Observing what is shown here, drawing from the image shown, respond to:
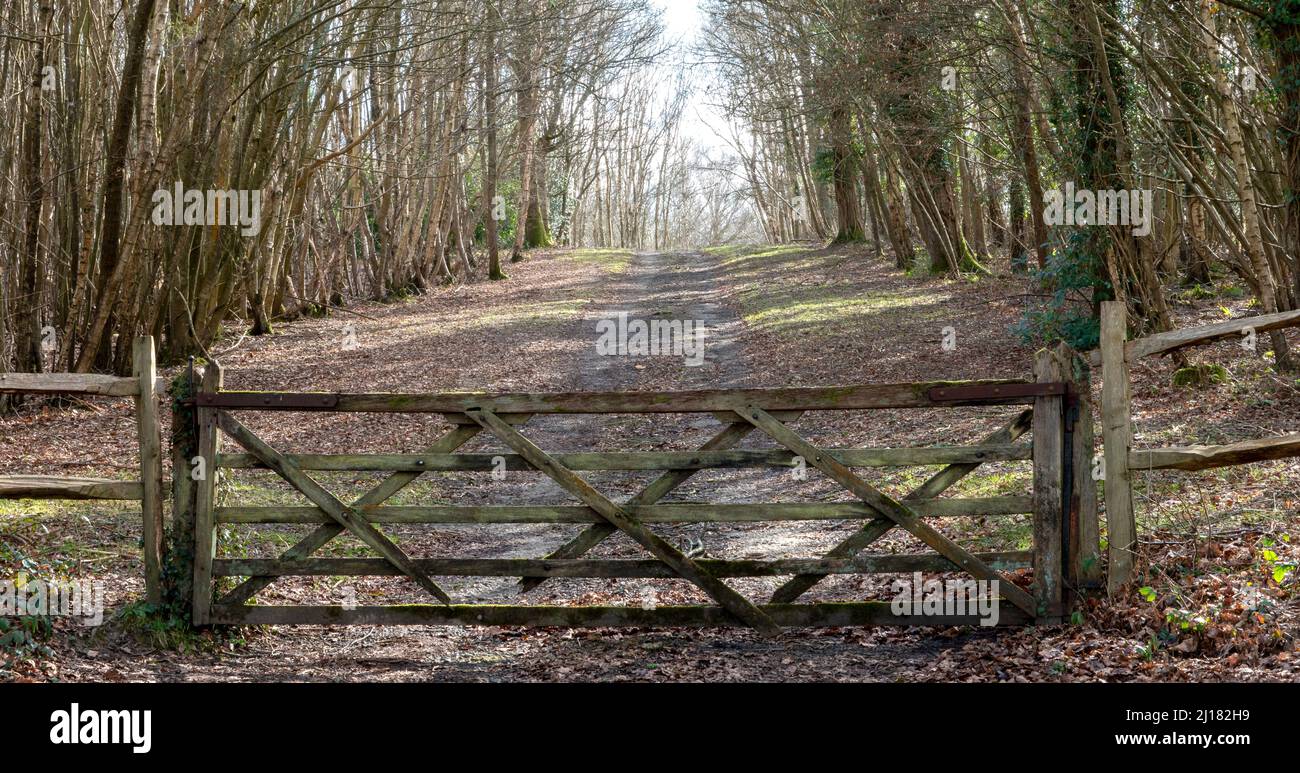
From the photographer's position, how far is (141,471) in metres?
6.60

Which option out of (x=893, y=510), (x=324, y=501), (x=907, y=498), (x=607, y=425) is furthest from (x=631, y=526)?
(x=607, y=425)

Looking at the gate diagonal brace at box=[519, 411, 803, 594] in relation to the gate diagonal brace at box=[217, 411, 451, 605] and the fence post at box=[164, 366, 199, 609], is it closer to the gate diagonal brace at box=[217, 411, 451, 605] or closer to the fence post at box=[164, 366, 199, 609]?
the gate diagonal brace at box=[217, 411, 451, 605]

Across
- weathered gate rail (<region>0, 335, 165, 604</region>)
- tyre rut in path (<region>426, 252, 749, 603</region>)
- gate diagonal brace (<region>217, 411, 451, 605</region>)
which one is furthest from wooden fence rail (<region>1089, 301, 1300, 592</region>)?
weathered gate rail (<region>0, 335, 165, 604</region>)

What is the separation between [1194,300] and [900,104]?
795cm

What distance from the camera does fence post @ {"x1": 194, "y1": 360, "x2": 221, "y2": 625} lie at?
6730mm

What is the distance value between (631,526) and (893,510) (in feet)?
5.20

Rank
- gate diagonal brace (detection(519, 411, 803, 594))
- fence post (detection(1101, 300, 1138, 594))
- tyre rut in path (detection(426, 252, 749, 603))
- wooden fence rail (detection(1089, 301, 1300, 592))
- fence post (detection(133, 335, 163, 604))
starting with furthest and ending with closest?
tyre rut in path (detection(426, 252, 749, 603)) → gate diagonal brace (detection(519, 411, 803, 594)) → fence post (detection(133, 335, 163, 604)) → fence post (detection(1101, 300, 1138, 594)) → wooden fence rail (detection(1089, 301, 1300, 592))

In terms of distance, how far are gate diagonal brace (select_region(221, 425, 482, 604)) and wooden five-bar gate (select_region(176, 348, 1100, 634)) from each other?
1 cm

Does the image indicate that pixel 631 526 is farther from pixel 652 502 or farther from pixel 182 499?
pixel 182 499

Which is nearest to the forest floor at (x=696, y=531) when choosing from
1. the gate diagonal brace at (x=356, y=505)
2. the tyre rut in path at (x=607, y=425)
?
the tyre rut in path at (x=607, y=425)

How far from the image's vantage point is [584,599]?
25.6 feet

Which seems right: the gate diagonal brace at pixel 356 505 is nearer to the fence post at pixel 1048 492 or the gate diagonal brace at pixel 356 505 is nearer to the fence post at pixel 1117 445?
the fence post at pixel 1048 492
